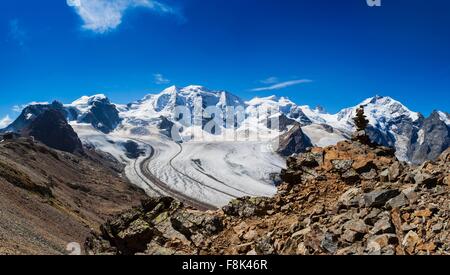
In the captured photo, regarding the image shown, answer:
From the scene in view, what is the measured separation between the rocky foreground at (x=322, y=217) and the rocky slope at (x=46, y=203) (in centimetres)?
948

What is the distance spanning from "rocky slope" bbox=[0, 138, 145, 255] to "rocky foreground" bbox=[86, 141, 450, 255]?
9480mm

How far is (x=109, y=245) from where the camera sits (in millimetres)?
28688

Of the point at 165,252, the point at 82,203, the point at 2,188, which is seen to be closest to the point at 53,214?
the point at 2,188

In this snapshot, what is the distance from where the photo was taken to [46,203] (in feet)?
203

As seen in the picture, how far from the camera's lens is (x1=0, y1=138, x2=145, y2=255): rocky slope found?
38984mm

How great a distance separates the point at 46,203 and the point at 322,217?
50.4 meters

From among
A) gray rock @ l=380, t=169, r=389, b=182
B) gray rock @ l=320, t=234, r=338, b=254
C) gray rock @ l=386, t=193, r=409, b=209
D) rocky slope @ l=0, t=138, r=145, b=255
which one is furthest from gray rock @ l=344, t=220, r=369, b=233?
rocky slope @ l=0, t=138, r=145, b=255

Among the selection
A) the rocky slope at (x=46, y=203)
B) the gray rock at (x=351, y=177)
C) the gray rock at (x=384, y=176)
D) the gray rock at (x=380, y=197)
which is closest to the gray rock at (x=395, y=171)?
the gray rock at (x=384, y=176)

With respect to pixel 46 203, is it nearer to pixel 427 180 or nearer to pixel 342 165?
pixel 342 165

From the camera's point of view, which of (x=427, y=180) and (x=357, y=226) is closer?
(x=357, y=226)

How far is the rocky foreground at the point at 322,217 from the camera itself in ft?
58.3

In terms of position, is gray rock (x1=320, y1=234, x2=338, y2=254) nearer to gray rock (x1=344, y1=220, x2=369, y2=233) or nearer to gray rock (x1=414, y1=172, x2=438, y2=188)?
gray rock (x1=344, y1=220, x2=369, y2=233)

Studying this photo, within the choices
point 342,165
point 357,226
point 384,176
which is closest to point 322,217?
point 357,226
